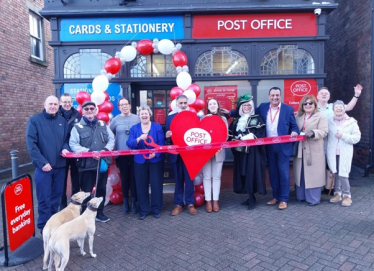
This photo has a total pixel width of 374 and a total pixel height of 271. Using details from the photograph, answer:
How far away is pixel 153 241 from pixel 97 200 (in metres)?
0.98

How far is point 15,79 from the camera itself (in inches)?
348

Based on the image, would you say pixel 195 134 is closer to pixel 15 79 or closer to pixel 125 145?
pixel 125 145

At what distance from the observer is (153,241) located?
3.82 m

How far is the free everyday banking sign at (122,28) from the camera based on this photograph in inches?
243

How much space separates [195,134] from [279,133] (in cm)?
145

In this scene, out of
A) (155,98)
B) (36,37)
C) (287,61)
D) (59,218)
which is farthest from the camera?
(36,37)

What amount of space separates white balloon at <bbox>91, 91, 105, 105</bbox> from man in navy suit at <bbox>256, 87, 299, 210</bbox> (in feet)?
9.46

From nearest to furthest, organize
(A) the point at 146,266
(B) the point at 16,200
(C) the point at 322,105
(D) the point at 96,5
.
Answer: (A) the point at 146,266 → (B) the point at 16,200 → (C) the point at 322,105 → (D) the point at 96,5

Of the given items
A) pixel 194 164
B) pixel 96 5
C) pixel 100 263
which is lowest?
pixel 100 263

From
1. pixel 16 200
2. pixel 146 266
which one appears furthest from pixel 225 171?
pixel 16 200

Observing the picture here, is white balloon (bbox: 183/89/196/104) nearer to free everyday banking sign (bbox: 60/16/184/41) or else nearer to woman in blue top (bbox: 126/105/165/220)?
woman in blue top (bbox: 126/105/165/220)

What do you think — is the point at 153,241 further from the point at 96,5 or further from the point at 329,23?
the point at 329,23

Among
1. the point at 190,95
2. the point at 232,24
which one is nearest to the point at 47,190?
the point at 190,95

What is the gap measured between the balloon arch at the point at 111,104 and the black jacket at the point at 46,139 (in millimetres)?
1184
